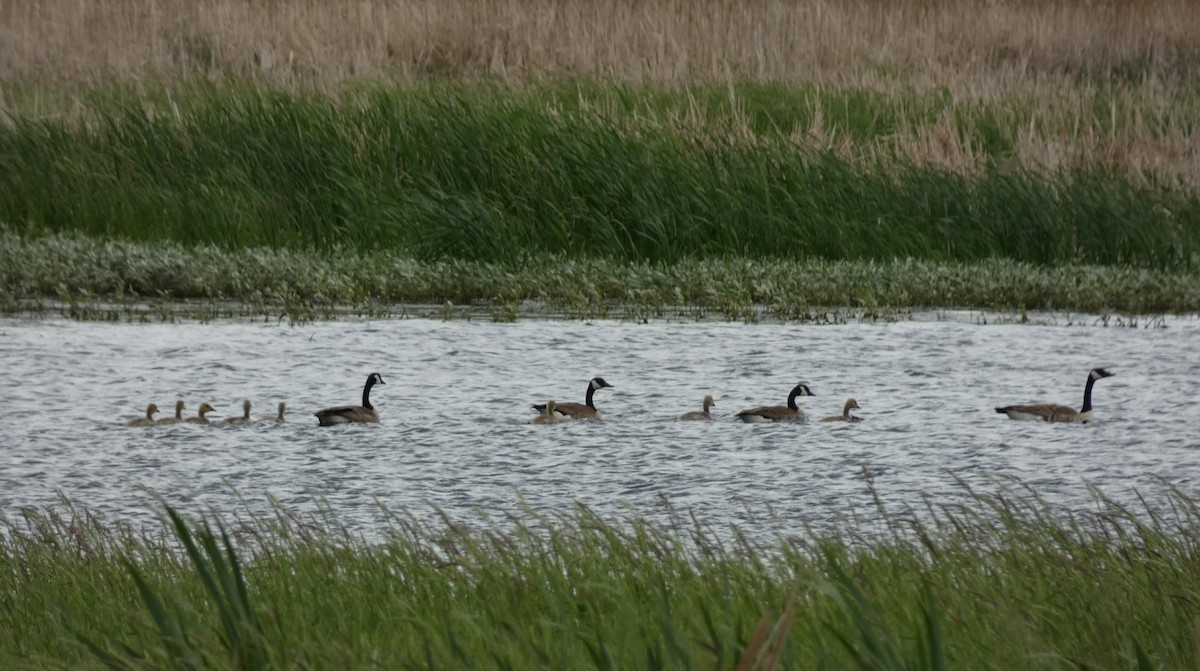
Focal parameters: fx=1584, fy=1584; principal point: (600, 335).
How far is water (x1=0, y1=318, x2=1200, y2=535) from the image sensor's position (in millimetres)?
6848

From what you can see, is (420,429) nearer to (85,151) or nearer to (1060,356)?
(1060,356)

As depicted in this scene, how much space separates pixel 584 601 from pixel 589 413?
14.4 ft

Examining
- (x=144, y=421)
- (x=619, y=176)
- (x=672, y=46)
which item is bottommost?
(x=144, y=421)

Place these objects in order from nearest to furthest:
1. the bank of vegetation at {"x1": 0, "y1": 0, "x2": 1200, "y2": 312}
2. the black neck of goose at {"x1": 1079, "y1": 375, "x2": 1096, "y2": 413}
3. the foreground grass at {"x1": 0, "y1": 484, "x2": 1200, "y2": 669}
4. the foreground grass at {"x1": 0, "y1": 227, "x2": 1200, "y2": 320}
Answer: the foreground grass at {"x1": 0, "y1": 484, "x2": 1200, "y2": 669} < the black neck of goose at {"x1": 1079, "y1": 375, "x2": 1096, "y2": 413} < the foreground grass at {"x1": 0, "y1": 227, "x2": 1200, "y2": 320} < the bank of vegetation at {"x1": 0, "y1": 0, "x2": 1200, "y2": 312}

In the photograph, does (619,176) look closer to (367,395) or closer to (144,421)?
(367,395)

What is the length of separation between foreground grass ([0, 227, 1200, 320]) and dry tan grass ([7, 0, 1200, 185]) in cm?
357

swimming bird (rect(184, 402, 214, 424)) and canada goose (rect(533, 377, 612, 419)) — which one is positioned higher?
canada goose (rect(533, 377, 612, 419))

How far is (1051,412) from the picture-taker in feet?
27.5

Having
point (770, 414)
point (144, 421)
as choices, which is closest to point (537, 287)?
point (770, 414)

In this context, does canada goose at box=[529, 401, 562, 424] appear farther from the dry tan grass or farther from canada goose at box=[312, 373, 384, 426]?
the dry tan grass

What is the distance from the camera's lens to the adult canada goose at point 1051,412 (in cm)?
837

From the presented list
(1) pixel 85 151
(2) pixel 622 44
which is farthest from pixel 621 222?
(2) pixel 622 44

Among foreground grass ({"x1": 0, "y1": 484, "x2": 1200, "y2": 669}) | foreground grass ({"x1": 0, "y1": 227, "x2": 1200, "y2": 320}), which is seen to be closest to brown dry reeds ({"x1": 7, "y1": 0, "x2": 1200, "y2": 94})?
foreground grass ({"x1": 0, "y1": 227, "x2": 1200, "y2": 320})

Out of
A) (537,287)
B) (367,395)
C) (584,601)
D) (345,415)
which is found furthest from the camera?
(537,287)
